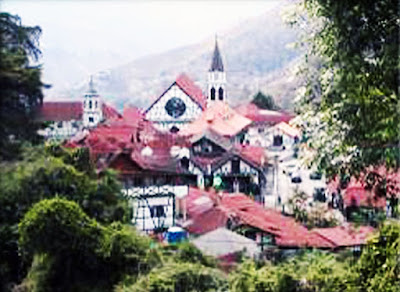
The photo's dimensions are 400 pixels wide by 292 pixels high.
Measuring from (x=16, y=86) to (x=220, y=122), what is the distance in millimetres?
15577

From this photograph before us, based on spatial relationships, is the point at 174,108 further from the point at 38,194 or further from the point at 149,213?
the point at 38,194

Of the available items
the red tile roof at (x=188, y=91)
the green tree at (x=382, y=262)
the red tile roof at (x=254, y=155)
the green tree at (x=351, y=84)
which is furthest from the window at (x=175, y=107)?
the green tree at (x=351, y=84)

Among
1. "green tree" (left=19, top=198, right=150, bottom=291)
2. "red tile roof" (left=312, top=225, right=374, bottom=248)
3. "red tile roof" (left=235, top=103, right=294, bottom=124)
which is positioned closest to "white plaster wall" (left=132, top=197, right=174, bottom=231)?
"red tile roof" (left=312, top=225, right=374, bottom=248)

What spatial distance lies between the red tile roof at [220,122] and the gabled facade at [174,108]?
0.80 m

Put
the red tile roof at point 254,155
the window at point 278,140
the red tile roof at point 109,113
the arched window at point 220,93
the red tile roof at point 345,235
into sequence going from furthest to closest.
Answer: the arched window at point 220,93, the red tile roof at point 109,113, the window at point 278,140, the red tile roof at point 254,155, the red tile roof at point 345,235

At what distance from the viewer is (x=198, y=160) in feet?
64.9

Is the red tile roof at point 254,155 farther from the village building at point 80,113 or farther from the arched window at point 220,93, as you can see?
the arched window at point 220,93

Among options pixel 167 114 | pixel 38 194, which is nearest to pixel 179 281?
pixel 38 194

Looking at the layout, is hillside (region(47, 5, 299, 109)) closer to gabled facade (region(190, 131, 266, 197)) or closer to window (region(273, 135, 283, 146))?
window (region(273, 135, 283, 146))

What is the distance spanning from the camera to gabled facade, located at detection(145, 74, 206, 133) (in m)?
28.9

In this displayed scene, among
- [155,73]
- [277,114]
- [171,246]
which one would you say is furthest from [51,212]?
[155,73]

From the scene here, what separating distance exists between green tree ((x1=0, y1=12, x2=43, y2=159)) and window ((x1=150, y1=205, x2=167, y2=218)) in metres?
2.73

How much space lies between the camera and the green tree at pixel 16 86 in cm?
1201

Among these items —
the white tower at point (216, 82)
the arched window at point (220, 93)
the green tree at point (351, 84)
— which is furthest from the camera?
the arched window at point (220, 93)
